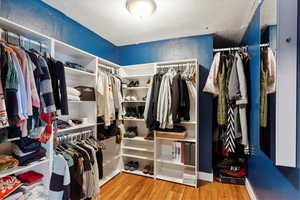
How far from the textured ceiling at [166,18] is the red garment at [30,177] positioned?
1.93 meters

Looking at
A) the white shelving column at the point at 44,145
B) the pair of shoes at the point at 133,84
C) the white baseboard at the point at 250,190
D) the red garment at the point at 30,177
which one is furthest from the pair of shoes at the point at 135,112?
the white baseboard at the point at 250,190

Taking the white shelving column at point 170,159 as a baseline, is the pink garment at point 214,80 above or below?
above

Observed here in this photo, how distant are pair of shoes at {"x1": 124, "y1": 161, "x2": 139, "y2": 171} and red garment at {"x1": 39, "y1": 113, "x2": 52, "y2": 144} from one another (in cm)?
160

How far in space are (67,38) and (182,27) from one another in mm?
1718

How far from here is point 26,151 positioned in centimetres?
132

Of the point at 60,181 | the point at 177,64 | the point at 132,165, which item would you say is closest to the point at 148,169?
the point at 132,165

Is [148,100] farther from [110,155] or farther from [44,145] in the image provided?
[44,145]

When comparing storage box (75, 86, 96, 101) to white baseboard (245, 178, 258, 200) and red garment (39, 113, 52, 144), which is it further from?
white baseboard (245, 178, 258, 200)

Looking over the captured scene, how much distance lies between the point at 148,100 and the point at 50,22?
5.36 feet

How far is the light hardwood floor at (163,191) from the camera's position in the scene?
1.90 m

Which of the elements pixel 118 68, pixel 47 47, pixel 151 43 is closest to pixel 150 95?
pixel 118 68

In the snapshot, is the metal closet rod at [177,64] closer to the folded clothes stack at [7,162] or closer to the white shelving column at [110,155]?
the white shelving column at [110,155]

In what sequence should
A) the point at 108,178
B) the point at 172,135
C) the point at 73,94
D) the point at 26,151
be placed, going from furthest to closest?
the point at 108,178, the point at 172,135, the point at 73,94, the point at 26,151

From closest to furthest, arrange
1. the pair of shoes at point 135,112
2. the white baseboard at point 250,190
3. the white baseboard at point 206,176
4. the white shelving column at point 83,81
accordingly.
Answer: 1. the white baseboard at point 250,190
2. the white shelving column at point 83,81
3. the white baseboard at point 206,176
4. the pair of shoes at point 135,112
